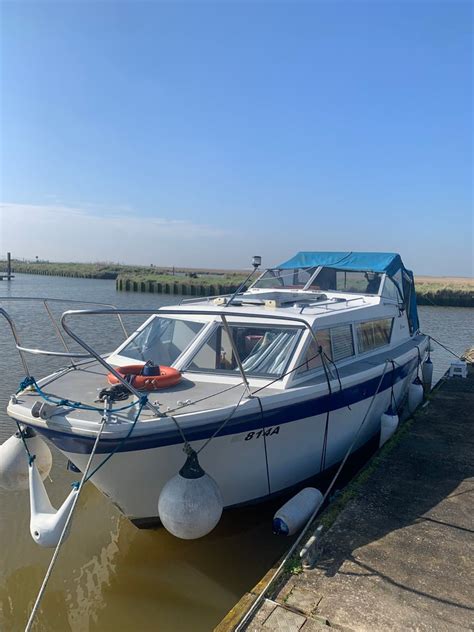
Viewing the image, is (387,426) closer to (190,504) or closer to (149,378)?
(149,378)

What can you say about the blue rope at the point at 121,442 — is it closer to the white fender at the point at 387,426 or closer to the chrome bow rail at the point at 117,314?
the chrome bow rail at the point at 117,314

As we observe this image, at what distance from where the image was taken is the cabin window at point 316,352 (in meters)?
6.01

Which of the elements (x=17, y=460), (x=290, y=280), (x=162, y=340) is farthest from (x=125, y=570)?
(x=290, y=280)

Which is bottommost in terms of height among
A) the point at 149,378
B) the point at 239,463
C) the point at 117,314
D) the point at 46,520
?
the point at 46,520

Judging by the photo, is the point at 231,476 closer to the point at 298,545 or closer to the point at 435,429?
the point at 298,545

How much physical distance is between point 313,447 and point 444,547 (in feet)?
5.77

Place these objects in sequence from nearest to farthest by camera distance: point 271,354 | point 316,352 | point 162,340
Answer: point 271,354
point 316,352
point 162,340

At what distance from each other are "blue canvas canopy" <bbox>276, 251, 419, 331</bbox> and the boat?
50.2 inches

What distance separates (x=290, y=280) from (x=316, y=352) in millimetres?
3563

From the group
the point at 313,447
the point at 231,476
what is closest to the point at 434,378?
the point at 313,447

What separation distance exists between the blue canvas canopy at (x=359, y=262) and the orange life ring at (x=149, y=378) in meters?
4.91

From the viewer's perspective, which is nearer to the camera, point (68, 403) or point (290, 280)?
point (68, 403)

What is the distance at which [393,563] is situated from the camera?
4.54 metres

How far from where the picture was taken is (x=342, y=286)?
9.62 meters
